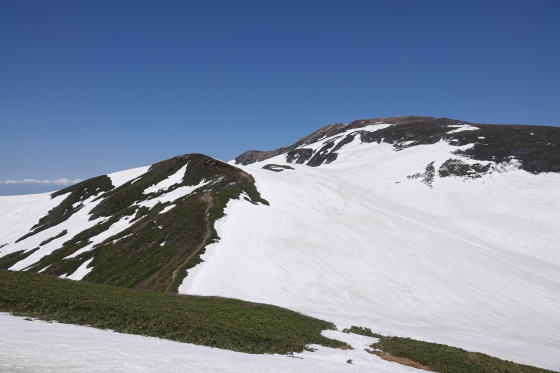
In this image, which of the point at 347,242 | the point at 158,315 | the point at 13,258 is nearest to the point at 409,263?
the point at 347,242

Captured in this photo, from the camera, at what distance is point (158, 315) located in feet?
65.4

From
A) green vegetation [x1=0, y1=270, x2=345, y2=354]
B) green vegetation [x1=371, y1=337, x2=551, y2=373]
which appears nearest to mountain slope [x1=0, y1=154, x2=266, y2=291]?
green vegetation [x1=0, y1=270, x2=345, y2=354]

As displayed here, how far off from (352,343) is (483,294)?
2897cm

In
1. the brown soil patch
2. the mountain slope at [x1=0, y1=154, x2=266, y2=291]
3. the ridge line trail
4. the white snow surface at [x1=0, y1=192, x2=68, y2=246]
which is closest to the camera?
the brown soil patch

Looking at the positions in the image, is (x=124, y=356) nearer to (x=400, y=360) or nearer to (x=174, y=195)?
(x=400, y=360)

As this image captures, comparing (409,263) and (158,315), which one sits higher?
(158,315)

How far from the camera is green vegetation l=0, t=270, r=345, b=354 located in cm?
1786

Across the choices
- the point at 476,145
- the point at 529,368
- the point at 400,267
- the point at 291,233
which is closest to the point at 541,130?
the point at 476,145

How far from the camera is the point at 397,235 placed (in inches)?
2184

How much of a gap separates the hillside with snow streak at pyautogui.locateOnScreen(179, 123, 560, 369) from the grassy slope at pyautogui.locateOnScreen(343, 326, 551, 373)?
3.33 m

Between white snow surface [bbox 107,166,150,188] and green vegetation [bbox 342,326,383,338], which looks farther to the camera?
white snow surface [bbox 107,166,150,188]

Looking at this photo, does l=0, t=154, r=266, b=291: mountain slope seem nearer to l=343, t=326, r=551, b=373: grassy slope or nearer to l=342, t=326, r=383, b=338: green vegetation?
l=342, t=326, r=383, b=338: green vegetation

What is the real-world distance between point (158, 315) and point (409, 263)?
122 feet

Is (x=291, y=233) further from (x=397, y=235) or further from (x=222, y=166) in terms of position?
(x=222, y=166)
